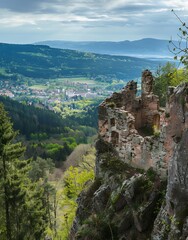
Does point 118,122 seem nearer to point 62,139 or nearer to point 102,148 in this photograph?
point 102,148

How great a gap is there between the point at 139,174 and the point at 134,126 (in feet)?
22.8

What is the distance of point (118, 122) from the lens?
25.9m

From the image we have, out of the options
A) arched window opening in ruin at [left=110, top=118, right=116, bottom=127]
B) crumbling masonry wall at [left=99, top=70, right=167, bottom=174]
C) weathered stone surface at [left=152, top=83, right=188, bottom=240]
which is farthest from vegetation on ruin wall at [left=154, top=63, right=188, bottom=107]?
weathered stone surface at [left=152, top=83, right=188, bottom=240]

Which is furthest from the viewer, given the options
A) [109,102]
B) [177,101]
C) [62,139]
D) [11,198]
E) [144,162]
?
Answer: [62,139]

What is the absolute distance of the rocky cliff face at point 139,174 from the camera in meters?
16.0

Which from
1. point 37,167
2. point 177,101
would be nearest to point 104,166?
point 177,101

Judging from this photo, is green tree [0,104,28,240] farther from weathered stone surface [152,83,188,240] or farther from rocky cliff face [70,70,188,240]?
weathered stone surface [152,83,188,240]

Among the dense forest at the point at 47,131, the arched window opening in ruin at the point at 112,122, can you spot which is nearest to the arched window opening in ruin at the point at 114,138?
the arched window opening in ruin at the point at 112,122

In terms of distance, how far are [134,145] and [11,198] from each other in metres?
14.7

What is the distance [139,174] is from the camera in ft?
71.4

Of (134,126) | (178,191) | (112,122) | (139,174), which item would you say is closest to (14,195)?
(112,122)

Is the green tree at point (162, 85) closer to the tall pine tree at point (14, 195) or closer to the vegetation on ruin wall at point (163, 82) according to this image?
the vegetation on ruin wall at point (163, 82)

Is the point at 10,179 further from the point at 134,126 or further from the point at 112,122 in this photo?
the point at 134,126

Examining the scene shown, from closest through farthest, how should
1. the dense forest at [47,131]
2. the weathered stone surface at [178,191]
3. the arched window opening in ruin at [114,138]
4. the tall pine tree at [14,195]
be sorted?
the weathered stone surface at [178,191] < the arched window opening in ruin at [114,138] < the tall pine tree at [14,195] < the dense forest at [47,131]
